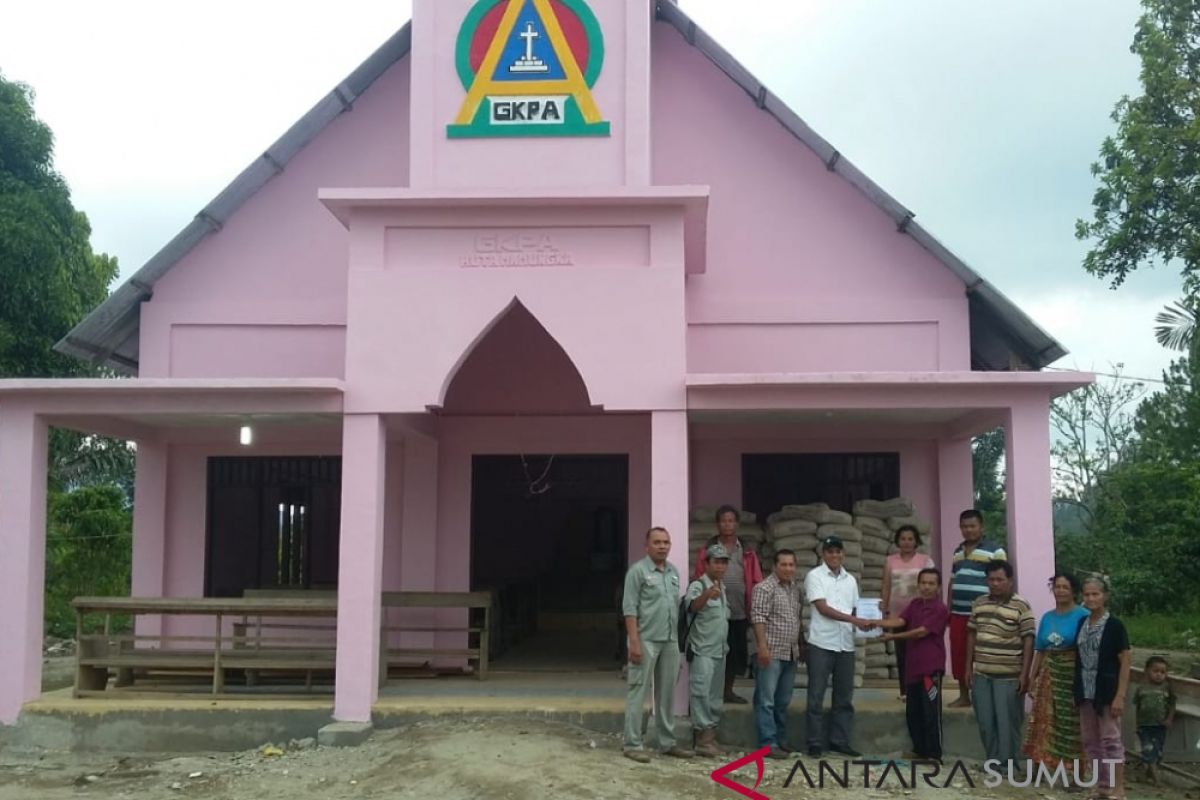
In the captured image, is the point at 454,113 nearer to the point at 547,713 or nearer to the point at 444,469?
the point at 444,469

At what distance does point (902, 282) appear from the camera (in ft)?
36.6

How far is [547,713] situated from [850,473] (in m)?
4.42

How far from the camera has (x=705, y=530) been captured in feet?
33.3

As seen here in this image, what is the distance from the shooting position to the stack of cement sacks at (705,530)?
10.1 metres

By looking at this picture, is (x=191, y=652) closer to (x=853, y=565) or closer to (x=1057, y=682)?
(x=853, y=565)

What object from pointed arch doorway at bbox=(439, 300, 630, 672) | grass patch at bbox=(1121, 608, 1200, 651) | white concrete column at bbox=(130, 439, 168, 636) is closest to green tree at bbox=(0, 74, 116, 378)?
white concrete column at bbox=(130, 439, 168, 636)

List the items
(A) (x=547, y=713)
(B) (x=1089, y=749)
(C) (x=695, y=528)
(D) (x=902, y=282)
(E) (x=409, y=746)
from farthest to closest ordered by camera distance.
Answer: (D) (x=902, y=282), (C) (x=695, y=528), (A) (x=547, y=713), (E) (x=409, y=746), (B) (x=1089, y=749)

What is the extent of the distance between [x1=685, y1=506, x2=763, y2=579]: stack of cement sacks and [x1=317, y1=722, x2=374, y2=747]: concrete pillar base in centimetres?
320

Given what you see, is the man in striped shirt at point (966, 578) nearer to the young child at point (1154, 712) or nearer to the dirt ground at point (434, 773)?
the dirt ground at point (434, 773)

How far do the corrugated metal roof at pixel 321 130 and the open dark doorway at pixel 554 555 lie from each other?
3.94 meters

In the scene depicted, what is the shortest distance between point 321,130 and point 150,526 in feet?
14.5

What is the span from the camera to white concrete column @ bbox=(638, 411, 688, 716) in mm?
8570

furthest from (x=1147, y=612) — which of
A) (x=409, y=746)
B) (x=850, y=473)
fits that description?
(x=409, y=746)

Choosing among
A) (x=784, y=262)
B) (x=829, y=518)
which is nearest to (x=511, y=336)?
(x=784, y=262)
